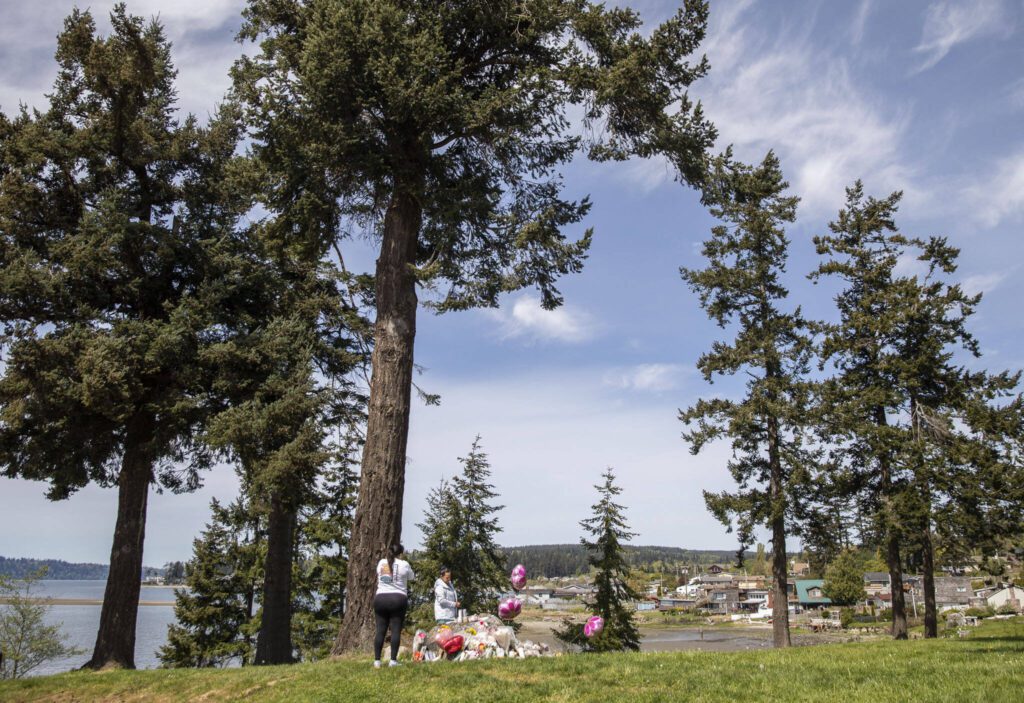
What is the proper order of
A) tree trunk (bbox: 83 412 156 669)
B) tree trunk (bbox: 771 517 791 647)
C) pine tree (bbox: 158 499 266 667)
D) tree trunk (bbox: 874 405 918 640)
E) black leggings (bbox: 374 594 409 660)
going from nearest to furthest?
black leggings (bbox: 374 594 409 660) < tree trunk (bbox: 83 412 156 669) < tree trunk (bbox: 771 517 791 647) < tree trunk (bbox: 874 405 918 640) < pine tree (bbox: 158 499 266 667)

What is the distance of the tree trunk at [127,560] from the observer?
15.4 meters

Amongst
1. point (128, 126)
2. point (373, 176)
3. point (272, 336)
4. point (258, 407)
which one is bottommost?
point (258, 407)

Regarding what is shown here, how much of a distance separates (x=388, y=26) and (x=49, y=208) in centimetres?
1036

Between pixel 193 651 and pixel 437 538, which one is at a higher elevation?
pixel 437 538

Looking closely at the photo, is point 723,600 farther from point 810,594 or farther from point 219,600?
point 219,600

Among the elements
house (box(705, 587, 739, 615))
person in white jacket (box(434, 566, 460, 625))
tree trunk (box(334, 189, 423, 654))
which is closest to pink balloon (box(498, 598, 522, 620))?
person in white jacket (box(434, 566, 460, 625))

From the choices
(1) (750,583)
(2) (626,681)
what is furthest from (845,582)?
(2) (626,681)

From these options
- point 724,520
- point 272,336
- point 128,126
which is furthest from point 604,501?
point 128,126

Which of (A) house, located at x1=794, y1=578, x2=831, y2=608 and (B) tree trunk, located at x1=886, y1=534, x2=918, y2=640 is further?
(A) house, located at x1=794, y1=578, x2=831, y2=608

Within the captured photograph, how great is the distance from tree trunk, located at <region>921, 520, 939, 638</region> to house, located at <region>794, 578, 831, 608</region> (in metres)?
93.9

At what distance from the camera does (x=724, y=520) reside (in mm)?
25953

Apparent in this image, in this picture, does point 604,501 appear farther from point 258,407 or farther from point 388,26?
point 388,26

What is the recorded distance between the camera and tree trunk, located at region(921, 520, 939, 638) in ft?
79.4

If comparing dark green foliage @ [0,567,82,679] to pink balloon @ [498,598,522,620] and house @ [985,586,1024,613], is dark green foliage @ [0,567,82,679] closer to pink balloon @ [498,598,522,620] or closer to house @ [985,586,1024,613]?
pink balloon @ [498,598,522,620]
